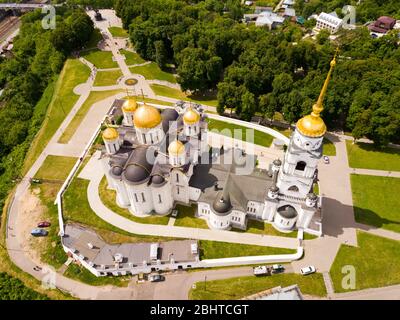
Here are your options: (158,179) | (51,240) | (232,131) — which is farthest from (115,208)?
(232,131)

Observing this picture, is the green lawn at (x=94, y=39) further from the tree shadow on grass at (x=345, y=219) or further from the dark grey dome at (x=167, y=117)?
the tree shadow on grass at (x=345, y=219)

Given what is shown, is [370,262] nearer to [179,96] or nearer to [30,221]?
[30,221]

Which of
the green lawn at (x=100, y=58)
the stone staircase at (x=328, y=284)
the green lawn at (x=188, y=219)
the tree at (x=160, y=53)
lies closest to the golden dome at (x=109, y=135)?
the green lawn at (x=188, y=219)

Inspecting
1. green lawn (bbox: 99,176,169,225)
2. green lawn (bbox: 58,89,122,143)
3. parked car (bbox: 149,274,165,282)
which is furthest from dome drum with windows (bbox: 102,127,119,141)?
parked car (bbox: 149,274,165,282)

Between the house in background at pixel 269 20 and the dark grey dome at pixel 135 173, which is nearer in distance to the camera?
the dark grey dome at pixel 135 173

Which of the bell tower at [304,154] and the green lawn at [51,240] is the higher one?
the bell tower at [304,154]

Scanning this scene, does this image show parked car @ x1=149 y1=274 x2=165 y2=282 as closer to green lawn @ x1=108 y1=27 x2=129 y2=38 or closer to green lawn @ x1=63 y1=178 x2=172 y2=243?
green lawn @ x1=63 y1=178 x2=172 y2=243

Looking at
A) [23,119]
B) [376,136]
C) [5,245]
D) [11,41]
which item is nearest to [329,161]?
[376,136]
